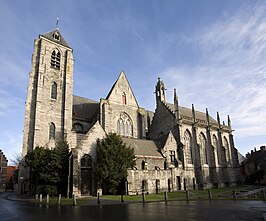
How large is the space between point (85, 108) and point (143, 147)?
16.4m

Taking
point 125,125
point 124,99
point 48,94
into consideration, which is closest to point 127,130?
point 125,125

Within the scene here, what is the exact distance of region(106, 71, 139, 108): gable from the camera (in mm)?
38281

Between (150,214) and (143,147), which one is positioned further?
(143,147)

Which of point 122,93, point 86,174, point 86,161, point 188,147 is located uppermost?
point 122,93

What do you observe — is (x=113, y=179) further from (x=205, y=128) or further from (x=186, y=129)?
(x=205, y=128)

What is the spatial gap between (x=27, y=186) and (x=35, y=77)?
60.8 feet

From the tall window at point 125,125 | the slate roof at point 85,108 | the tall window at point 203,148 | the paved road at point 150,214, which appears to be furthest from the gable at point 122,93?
the paved road at point 150,214

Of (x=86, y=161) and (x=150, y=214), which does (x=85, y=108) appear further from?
(x=150, y=214)

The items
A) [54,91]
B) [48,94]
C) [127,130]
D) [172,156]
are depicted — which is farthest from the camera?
[54,91]

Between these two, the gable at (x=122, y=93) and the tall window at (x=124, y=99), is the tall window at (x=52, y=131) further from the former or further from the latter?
the tall window at (x=124, y=99)

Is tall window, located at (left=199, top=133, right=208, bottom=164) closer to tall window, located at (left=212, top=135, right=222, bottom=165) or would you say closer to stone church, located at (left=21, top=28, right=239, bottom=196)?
stone church, located at (left=21, top=28, right=239, bottom=196)

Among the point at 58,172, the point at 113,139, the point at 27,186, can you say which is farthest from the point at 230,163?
the point at 27,186

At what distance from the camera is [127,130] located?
38312 mm

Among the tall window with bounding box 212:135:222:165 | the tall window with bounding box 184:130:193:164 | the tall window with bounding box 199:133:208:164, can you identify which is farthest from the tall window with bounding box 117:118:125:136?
the tall window with bounding box 212:135:222:165
